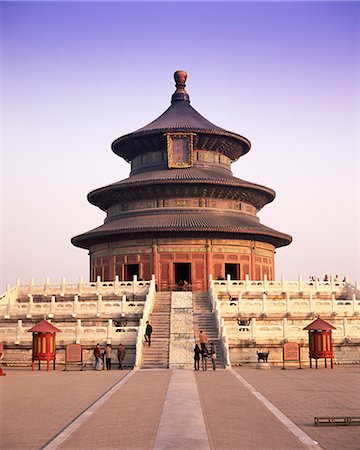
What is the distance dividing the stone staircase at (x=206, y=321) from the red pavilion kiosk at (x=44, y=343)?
6906 mm

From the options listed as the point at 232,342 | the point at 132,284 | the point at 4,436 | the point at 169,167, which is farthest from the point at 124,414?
the point at 169,167

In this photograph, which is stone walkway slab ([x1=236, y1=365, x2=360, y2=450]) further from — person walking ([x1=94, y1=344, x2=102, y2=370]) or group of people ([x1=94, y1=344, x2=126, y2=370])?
person walking ([x1=94, y1=344, x2=102, y2=370])

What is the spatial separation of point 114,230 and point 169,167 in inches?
328

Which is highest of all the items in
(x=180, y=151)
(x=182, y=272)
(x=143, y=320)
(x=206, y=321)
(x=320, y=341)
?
(x=180, y=151)

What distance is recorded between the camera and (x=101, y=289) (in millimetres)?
41031

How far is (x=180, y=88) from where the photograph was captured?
6650cm

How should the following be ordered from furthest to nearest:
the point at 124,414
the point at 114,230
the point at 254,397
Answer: the point at 114,230 → the point at 254,397 → the point at 124,414

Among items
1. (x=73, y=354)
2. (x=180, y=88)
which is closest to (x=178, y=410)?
(x=73, y=354)

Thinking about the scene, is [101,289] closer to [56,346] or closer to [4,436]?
[56,346]

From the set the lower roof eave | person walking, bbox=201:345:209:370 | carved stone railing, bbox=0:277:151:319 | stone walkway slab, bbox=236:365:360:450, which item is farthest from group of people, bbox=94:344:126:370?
the lower roof eave

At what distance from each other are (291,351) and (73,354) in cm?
1013

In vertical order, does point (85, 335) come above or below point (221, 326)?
below

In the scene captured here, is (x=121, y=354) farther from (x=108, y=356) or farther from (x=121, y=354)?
(x=108, y=356)

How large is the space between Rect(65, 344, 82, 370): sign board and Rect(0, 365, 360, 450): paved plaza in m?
3.94
